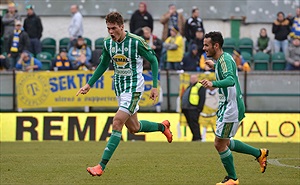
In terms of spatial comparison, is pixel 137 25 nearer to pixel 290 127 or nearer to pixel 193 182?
pixel 290 127

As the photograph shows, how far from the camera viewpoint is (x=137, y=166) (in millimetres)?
12695

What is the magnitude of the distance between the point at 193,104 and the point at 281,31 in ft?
18.0

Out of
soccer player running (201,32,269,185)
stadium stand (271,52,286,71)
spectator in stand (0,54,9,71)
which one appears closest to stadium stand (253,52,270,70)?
stadium stand (271,52,286,71)

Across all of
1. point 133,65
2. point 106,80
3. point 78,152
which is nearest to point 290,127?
point 106,80

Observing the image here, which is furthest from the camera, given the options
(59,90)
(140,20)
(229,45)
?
(229,45)

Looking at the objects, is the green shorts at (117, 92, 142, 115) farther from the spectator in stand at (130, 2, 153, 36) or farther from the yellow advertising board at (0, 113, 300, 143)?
the spectator in stand at (130, 2, 153, 36)

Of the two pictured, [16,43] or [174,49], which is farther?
[16,43]

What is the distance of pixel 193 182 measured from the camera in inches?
419

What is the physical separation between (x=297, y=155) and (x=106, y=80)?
356 inches

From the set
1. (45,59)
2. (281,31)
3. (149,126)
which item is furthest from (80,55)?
(149,126)

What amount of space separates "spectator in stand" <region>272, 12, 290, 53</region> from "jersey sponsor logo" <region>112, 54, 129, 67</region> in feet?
49.0

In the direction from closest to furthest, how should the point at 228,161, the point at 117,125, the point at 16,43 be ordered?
the point at 228,161 → the point at 117,125 → the point at 16,43

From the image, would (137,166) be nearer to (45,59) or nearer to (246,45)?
(45,59)

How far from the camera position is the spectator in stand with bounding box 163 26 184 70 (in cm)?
2388
